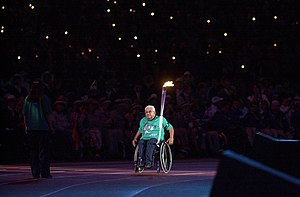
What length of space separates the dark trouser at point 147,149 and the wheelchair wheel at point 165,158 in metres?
0.21

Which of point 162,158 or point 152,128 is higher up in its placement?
point 152,128

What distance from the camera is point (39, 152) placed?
2036 centimetres

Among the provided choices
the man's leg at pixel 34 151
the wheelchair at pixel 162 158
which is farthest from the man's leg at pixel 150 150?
the man's leg at pixel 34 151

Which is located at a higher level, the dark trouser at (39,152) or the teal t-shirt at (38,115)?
the teal t-shirt at (38,115)

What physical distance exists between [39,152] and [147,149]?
282cm

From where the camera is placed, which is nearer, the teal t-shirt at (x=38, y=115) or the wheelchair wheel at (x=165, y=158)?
the teal t-shirt at (x=38, y=115)

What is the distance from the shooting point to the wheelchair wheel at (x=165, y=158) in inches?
867

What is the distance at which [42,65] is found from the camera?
30266mm

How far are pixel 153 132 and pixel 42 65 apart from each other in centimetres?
875

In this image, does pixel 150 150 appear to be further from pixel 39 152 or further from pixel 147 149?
pixel 39 152

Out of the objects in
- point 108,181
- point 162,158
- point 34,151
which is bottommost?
point 108,181

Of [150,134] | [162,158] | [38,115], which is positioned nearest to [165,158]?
[162,158]

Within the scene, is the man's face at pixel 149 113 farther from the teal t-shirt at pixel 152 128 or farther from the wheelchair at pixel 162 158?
the wheelchair at pixel 162 158

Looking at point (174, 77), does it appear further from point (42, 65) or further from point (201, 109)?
point (42, 65)
